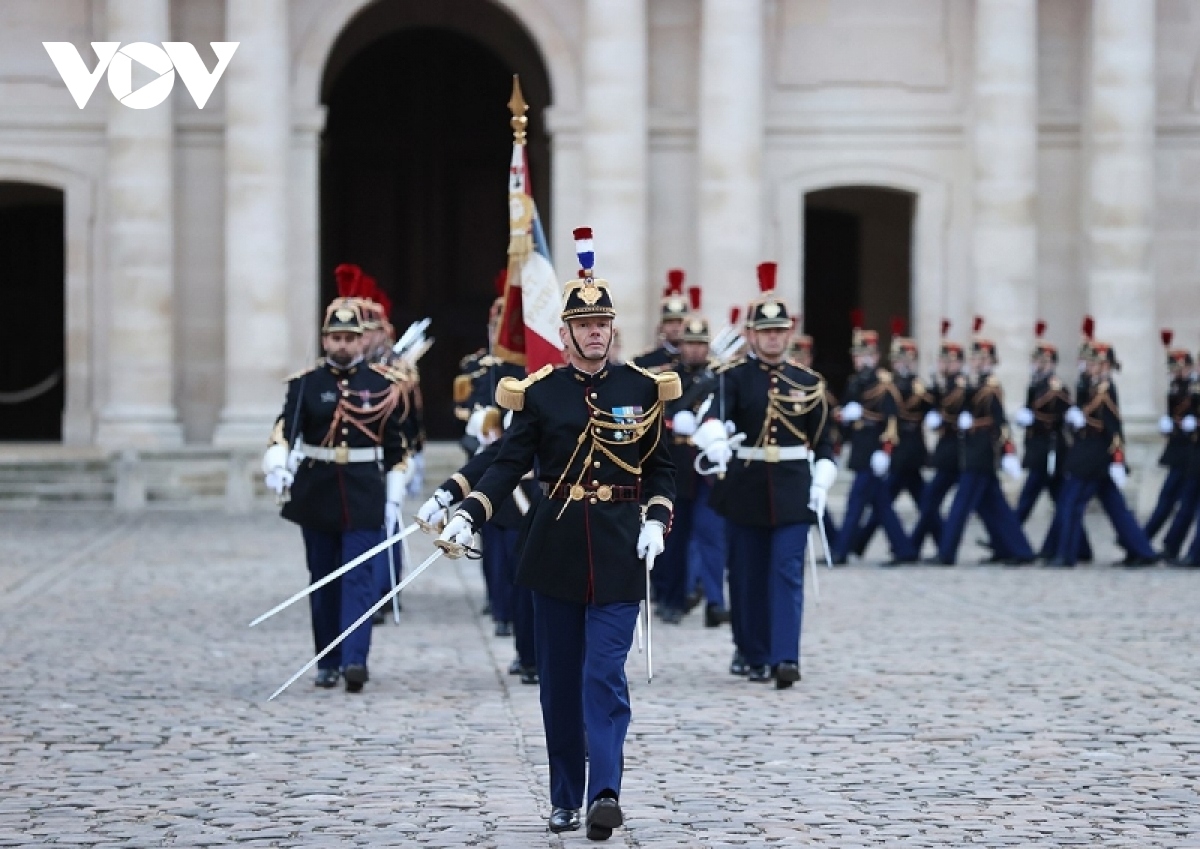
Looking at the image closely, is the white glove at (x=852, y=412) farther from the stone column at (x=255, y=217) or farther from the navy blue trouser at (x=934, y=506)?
the stone column at (x=255, y=217)

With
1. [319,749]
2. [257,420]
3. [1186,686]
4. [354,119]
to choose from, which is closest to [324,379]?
[319,749]

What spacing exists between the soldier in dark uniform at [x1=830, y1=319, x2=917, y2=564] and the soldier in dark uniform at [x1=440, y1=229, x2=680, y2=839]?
1086cm

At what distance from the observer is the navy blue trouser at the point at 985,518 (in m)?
18.4

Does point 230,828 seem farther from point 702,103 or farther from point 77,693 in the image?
point 702,103

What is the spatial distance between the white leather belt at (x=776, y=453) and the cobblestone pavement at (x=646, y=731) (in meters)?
1.10

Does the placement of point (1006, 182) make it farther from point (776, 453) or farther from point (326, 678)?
point (326, 678)

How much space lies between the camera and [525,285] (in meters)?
11.0

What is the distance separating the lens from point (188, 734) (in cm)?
959

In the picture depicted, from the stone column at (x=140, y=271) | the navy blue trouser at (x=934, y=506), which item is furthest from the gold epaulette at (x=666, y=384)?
the stone column at (x=140, y=271)

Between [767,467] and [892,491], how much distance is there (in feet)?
→ 25.7

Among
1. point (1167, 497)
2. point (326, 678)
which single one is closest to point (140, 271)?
point (1167, 497)

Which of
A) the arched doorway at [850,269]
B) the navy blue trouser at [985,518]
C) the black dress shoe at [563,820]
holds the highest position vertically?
the arched doorway at [850,269]

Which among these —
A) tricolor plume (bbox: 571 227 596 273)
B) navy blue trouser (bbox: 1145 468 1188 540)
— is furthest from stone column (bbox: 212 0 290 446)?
tricolor plume (bbox: 571 227 596 273)

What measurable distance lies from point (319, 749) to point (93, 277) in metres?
19.1
